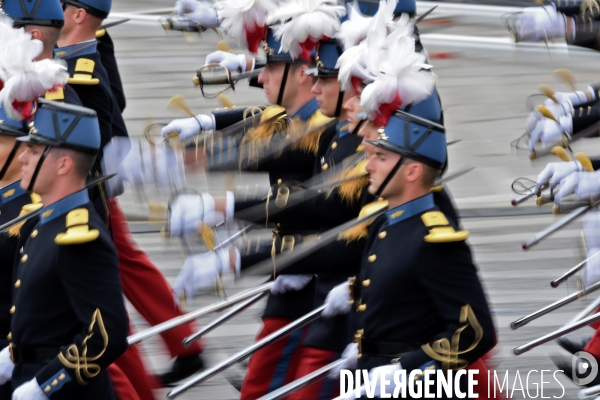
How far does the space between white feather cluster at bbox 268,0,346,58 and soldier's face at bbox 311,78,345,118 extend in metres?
0.21

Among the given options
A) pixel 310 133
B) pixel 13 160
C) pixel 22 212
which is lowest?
pixel 310 133

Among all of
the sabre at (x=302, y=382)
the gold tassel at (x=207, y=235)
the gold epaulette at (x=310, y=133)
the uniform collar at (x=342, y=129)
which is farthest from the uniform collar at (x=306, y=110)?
the sabre at (x=302, y=382)

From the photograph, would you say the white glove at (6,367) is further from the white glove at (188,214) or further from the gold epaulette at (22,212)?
the white glove at (188,214)

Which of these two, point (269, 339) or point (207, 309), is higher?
point (207, 309)

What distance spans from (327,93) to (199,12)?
1786mm

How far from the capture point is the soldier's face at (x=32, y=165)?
4250 mm

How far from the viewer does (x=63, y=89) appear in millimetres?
5352

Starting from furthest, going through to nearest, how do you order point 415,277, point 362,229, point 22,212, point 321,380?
point 321,380 < point 22,212 < point 362,229 < point 415,277

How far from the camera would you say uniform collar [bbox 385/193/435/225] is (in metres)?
4.08

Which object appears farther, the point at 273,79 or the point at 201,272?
the point at 273,79

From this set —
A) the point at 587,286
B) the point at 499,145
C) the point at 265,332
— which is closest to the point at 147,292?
the point at 265,332

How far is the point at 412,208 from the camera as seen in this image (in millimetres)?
4086

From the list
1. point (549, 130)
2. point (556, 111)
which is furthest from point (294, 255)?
point (556, 111)

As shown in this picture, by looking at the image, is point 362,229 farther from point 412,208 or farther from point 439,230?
point 439,230
